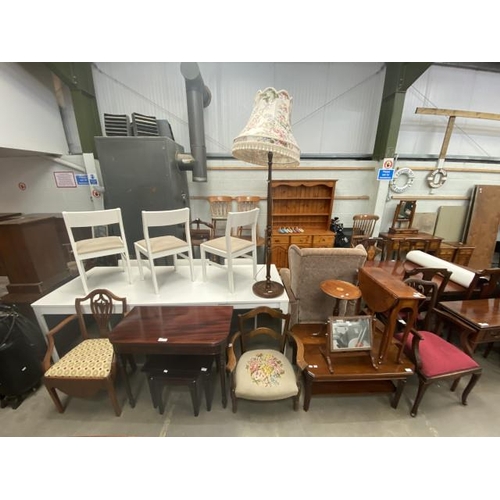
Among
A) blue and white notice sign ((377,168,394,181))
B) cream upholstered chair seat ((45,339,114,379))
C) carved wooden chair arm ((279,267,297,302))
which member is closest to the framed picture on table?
carved wooden chair arm ((279,267,297,302))

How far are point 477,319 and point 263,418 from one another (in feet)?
6.16

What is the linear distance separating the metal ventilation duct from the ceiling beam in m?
3.07

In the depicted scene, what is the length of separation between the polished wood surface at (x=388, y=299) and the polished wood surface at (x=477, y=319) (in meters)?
0.70

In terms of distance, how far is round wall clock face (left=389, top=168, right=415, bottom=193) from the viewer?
12.6 ft

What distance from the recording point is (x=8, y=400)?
1553 mm

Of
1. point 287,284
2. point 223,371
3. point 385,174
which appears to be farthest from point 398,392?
point 385,174

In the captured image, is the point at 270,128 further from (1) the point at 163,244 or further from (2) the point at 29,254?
(2) the point at 29,254

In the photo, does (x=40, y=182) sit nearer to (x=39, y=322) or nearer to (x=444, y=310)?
(x=39, y=322)

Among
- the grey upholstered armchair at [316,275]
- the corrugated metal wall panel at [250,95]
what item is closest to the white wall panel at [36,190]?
the corrugated metal wall panel at [250,95]

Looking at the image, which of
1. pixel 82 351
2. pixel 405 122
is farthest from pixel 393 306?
pixel 405 122

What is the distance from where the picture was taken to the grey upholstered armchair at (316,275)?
1704 millimetres

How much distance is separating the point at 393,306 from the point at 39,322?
287 cm

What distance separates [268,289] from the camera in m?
1.90

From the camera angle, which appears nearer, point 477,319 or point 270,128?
point 270,128
